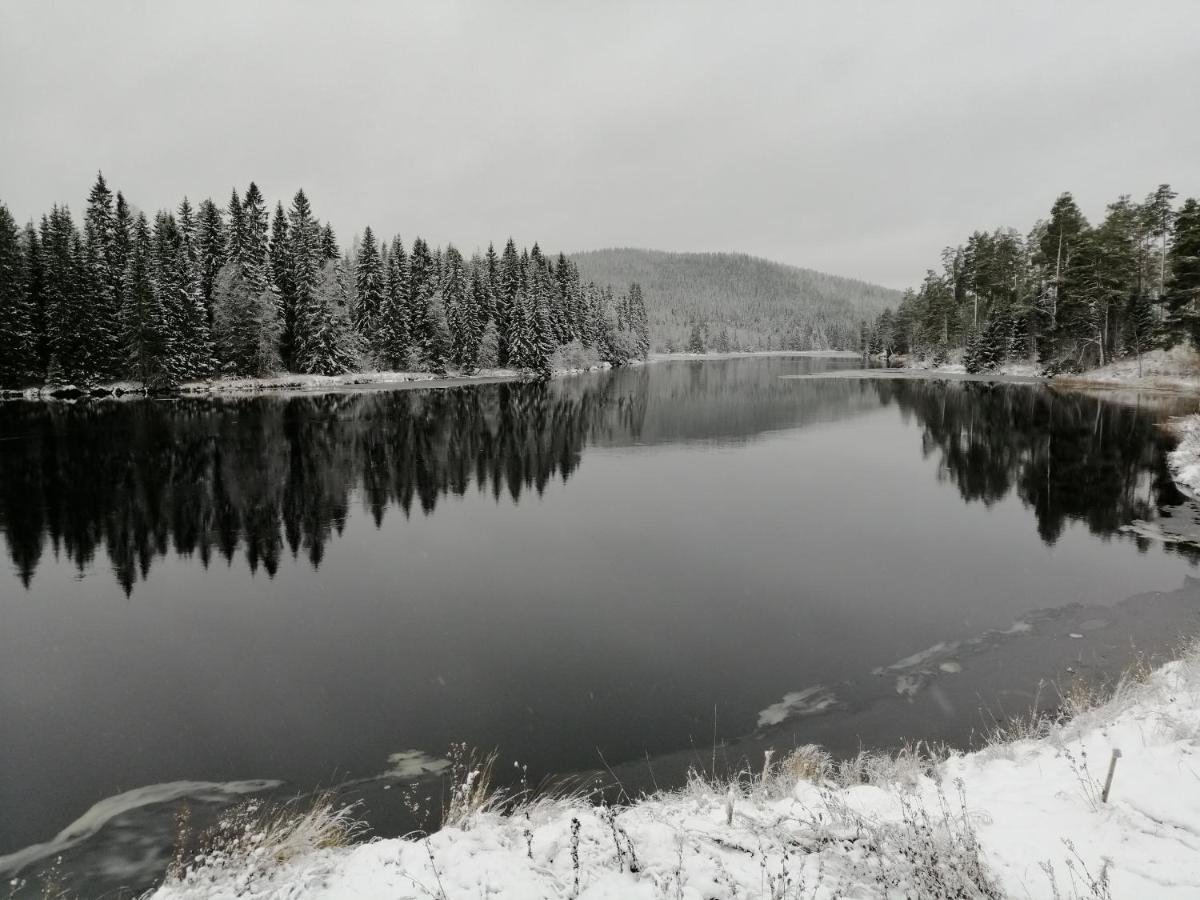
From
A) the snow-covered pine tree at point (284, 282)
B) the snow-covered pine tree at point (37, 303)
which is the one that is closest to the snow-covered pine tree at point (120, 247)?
the snow-covered pine tree at point (37, 303)

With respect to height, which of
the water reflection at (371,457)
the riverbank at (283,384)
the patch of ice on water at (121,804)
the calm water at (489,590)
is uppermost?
the riverbank at (283,384)

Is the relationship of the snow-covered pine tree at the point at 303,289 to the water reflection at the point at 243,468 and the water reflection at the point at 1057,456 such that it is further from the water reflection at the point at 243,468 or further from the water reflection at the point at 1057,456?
the water reflection at the point at 1057,456

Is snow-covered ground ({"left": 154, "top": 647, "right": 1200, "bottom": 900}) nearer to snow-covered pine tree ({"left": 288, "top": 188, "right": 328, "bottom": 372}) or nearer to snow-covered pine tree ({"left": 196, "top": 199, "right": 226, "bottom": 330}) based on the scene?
snow-covered pine tree ({"left": 288, "top": 188, "right": 328, "bottom": 372})

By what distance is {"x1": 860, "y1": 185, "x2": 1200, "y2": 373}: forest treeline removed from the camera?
51781 mm

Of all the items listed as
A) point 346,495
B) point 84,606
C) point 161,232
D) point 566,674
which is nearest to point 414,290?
point 161,232

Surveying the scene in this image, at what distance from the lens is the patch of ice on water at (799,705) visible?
895 centimetres

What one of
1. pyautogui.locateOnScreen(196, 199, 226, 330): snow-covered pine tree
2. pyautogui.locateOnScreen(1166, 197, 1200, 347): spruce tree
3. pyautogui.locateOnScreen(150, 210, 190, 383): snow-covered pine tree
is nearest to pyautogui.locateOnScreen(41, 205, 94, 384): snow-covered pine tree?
pyautogui.locateOnScreen(150, 210, 190, 383): snow-covered pine tree

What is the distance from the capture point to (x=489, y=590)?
45.5 ft

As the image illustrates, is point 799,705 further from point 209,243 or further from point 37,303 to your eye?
point 209,243

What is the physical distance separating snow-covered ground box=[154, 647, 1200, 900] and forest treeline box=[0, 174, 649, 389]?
6575 cm

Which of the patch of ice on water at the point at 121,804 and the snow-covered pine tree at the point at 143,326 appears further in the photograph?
the snow-covered pine tree at the point at 143,326

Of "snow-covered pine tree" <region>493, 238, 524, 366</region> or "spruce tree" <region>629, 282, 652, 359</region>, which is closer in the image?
"snow-covered pine tree" <region>493, 238, 524, 366</region>

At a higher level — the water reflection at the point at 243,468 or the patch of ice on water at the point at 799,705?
the water reflection at the point at 243,468

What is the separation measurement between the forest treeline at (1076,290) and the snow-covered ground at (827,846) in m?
58.5
